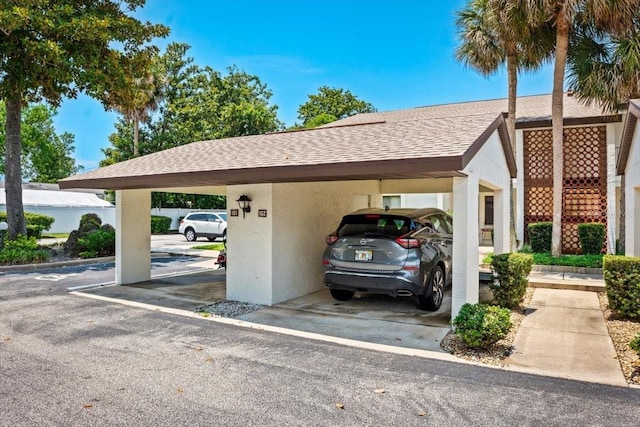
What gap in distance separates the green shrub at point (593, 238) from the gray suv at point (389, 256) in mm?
8427

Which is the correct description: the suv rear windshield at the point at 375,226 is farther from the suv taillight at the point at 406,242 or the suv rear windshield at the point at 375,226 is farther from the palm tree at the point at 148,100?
the palm tree at the point at 148,100

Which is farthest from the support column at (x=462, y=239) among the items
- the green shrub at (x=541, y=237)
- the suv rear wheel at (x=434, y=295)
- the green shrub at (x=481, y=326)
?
the green shrub at (x=541, y=237)

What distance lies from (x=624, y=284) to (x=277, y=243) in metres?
5.55

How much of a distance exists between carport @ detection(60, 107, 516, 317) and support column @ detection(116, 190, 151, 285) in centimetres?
2

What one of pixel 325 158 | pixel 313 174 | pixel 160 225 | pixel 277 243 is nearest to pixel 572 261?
pixel 277 243

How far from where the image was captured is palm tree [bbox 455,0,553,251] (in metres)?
12.3

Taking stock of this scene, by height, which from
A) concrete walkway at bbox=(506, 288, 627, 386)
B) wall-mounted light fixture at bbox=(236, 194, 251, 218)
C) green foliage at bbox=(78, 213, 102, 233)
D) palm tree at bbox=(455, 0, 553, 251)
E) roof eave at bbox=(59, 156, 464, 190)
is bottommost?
concrete walkway at bbox=(506, 288, 627, 386)

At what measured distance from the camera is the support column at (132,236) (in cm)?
991

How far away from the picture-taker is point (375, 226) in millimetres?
7250

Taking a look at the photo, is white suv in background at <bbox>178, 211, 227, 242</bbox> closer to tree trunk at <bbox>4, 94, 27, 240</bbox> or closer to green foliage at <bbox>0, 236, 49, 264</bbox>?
tree trunk at <bbox>4, 94, 27, 240</bbox>

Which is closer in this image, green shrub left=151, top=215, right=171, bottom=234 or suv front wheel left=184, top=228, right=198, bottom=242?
suv front wheel left=184, top=228, right=198, bottom=242

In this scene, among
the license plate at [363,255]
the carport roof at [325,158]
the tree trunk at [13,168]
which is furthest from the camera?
the tree trunk at [13,168]

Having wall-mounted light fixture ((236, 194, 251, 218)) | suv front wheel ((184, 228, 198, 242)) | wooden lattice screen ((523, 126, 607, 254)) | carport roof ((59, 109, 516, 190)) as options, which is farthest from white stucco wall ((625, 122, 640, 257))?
suv front wheel ((184, 228, 198, 242))

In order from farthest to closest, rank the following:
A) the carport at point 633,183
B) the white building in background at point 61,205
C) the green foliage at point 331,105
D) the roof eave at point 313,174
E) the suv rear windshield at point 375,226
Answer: the green foliage at point 331,105 < the white building in background at point 61,205 < the carport at point 633,183 < the suv rear windshield at point 375,226 < the roof eave at point 313,174
